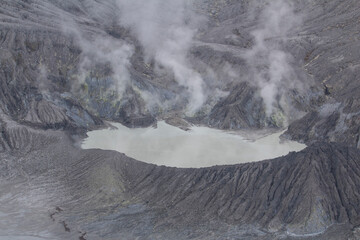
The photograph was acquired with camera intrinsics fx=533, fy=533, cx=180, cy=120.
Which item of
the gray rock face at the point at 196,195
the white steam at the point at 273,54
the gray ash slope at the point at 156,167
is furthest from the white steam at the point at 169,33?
the gray rock face at the point at 196,195

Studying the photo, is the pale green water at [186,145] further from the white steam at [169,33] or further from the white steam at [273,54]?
the white steam at [169,33]

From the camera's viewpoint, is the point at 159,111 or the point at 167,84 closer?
the point at 159,111

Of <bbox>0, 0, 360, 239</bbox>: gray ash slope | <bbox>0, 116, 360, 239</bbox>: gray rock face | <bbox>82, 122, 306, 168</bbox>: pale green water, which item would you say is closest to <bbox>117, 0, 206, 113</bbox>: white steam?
<bbox>0, 0, 360, 239</bbox>: gray ash slope

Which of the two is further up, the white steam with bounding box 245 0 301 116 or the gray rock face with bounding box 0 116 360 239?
the white steam with bounding box 245 0 301 116

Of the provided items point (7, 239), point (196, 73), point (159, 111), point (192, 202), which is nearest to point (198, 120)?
point (159, 111)

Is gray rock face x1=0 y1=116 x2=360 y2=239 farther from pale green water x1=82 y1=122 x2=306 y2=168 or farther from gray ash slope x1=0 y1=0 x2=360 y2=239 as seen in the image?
pale green water x1=82 y1=122 x2=306 y2=168

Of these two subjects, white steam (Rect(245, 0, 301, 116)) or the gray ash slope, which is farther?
white steam (Rect(245, 0, 301, 116))

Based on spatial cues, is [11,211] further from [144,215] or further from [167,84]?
[167,84]

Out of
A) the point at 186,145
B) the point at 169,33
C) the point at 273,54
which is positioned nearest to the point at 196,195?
the point at 186,145
